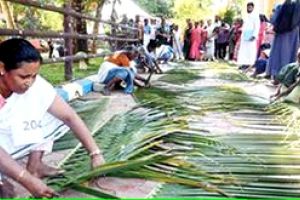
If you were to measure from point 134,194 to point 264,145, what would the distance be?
46.7 inches

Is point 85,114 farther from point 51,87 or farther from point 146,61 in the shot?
point 146,61

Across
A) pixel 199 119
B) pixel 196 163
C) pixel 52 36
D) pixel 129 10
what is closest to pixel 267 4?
pixel 129 10

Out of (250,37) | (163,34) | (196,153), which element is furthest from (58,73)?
(163,34)

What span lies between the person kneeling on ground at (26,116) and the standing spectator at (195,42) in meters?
15.4

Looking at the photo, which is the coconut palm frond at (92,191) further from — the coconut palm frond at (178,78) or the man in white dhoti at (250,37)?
the man in white dhoti at (250,37)

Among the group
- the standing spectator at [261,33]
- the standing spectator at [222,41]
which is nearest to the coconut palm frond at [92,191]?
the standing spectator at [261,33]

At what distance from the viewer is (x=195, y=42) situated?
→ 18.0m

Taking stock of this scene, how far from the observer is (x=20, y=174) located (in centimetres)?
203

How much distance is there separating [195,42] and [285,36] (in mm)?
9486

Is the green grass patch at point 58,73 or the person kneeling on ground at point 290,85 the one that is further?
the green grass patch at point 58,73

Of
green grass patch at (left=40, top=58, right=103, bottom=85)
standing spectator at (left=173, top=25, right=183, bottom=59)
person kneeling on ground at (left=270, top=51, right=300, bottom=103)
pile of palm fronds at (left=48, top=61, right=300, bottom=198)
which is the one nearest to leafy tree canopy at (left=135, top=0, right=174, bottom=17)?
standing spectator at (left=173, top=25, right=183, bottom=59)

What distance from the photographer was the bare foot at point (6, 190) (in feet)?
7.31

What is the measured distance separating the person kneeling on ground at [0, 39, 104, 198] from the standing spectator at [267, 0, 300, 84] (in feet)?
20.9

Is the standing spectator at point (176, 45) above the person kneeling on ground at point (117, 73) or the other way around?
the other way around
